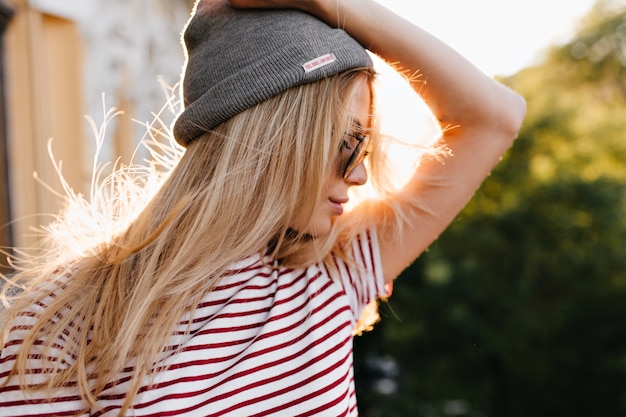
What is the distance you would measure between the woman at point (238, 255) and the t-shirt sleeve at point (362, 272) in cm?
3

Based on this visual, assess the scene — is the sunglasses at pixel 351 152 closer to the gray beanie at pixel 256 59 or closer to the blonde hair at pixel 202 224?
the blonde hair at pixel 202 224

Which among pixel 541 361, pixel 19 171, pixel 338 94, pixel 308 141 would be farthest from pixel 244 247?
pixel 541 361

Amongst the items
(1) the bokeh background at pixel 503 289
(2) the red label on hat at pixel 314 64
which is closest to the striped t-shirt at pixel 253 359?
(2) the red label on hat at pixel 314 64

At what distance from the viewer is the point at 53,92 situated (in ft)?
10.6

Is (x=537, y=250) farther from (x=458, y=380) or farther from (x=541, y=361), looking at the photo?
(x=458, y=380)

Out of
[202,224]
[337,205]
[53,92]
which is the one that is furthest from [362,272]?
[53,92]

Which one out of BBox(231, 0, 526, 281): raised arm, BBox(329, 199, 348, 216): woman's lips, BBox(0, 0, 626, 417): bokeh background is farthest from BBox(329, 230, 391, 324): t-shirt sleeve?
BBox(0, 0, 626, 417): bokeh background

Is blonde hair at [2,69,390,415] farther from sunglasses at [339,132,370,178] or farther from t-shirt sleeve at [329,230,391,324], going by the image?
t-shirt sleeve at [329,230,391,324]

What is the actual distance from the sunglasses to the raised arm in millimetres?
223

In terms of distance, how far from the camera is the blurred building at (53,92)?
9.60ft

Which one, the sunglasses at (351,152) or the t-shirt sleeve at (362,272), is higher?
the sunglasses at (351,152)

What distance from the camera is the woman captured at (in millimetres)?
1227

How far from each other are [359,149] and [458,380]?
12.1 feet

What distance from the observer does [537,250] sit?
184 inches
